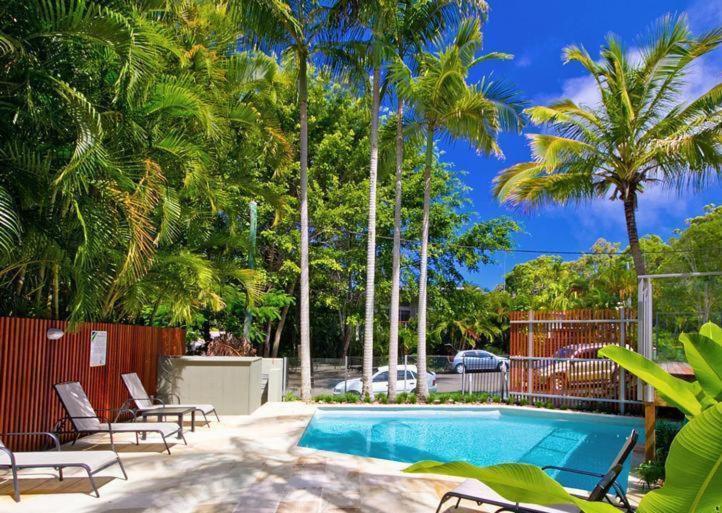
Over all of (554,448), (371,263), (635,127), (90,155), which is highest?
(635,127)

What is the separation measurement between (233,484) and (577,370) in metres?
10.7

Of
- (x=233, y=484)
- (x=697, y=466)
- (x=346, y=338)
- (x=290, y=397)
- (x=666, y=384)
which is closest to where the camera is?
(x=697, y=466)

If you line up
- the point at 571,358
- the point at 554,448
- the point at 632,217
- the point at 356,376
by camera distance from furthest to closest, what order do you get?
the point at 356,376, the point at 571,358, the point at 632,217, the point at 554,448

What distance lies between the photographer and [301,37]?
1380 cm

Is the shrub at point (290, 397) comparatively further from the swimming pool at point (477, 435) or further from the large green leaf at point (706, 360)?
the large green leaf at point (706, 360)

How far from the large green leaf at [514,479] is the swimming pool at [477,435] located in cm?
729

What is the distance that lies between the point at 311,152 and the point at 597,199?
10729mm

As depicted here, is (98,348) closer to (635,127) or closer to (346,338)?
(635,127)

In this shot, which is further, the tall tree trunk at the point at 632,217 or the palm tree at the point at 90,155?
the tall tree trunk at the point at 632,217

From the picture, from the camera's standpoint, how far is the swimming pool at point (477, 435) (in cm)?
976

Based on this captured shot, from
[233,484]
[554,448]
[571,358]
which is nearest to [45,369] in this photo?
[233,484]

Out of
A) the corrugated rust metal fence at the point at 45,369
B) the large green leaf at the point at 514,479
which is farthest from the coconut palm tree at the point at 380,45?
the large green leaf at the point at 514,479

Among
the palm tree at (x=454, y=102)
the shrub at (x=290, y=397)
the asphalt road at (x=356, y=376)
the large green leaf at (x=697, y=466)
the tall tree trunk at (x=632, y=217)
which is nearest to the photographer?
the large green leaf at (x=697, y=466)

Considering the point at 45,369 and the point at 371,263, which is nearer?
the point at 45,369
